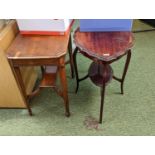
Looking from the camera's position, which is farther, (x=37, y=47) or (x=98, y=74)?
(x=98, y=74)

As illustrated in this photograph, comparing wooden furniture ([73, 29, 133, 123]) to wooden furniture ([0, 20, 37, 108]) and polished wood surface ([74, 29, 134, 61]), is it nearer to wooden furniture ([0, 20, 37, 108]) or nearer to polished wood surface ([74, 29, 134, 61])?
polished wood surface ([74, 29, 134, 61])

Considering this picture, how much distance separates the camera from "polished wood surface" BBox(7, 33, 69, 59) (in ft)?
3.39

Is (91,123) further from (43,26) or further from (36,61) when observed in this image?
(43,26)

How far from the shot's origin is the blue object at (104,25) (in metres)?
1.18

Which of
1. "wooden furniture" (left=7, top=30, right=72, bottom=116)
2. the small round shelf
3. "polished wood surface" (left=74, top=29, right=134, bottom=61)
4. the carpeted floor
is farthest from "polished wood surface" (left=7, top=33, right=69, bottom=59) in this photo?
the carpeted floor

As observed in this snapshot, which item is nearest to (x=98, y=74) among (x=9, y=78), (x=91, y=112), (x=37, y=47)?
(x=91, y=112)

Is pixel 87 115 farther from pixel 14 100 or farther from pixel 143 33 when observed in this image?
pixel 143 33

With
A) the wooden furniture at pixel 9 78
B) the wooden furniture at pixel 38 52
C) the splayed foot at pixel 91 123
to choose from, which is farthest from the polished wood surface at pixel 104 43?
the splayed foot at pixel 91 123

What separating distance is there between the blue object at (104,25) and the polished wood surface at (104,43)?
3 cm

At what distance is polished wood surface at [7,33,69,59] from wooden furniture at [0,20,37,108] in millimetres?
49

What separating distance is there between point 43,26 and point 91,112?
0.77 m

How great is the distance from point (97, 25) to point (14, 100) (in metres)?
0.86

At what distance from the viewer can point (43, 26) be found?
3.73 feet
